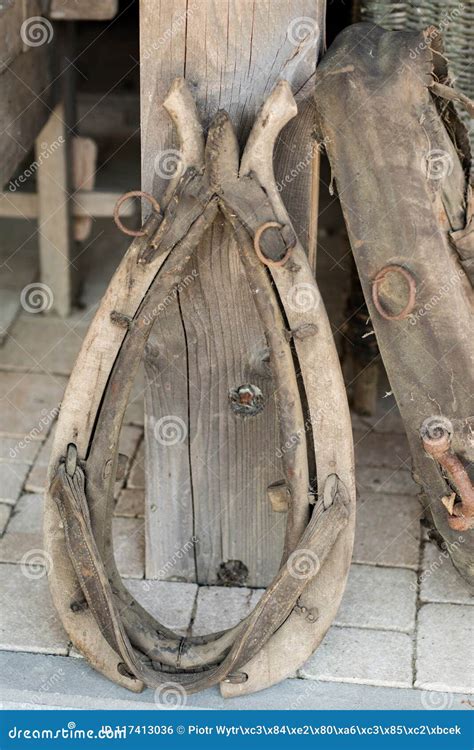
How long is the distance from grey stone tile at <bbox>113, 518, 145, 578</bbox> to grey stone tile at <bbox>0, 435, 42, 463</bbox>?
48 centimetres

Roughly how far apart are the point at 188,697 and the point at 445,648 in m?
0.70

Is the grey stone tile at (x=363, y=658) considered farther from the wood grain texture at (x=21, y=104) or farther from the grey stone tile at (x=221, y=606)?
the wood grain texture at (x=21, y=104)

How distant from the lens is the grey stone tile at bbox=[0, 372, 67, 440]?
4148 millimetres

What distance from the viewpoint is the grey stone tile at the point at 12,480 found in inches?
150

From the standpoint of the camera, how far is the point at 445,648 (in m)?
3.18

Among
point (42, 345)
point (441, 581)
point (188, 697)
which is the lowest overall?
point (188, 697)

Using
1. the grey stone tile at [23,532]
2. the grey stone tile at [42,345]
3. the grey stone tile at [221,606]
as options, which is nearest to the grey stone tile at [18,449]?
the grey stone tile at [23,532]

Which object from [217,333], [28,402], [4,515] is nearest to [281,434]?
[217,333]

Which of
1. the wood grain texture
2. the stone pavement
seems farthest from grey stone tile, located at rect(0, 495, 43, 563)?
the wood grain texture

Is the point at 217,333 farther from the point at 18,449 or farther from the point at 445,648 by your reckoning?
the point at 18,449

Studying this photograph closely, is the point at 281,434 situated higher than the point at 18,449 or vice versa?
the point at 18,449

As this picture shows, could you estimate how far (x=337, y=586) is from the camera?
2.94m

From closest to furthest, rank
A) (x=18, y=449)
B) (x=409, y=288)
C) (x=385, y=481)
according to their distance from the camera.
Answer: (x=409, y=288)
(x=385, y=481)
(x=18, y=449)

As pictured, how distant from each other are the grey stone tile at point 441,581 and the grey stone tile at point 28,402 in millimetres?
1412
